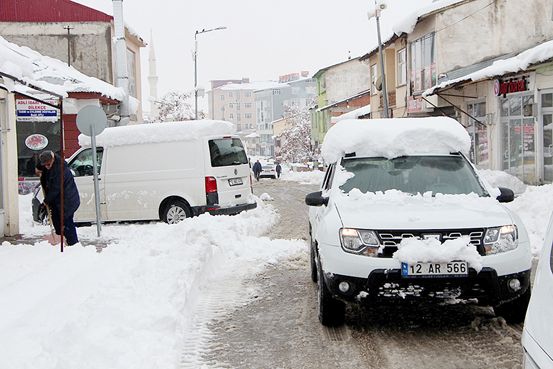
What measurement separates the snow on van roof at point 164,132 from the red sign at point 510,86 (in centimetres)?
923

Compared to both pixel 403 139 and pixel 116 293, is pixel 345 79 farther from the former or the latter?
pixel 116 293

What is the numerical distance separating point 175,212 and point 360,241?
29.1 ft

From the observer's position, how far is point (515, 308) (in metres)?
5.77

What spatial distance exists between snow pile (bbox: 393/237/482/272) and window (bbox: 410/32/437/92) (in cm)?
2281

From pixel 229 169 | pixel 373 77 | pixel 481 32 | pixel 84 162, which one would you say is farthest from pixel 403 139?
pixel 373 77

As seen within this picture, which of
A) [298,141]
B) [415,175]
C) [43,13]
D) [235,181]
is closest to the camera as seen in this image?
[415,175]

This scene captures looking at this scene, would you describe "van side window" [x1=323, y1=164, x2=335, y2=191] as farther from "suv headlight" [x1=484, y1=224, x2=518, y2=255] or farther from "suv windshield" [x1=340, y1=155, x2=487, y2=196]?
"suv headlight" [x1=484, y1=224, x2=518, y2=255]

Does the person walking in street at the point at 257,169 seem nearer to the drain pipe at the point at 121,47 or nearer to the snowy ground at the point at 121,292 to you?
the drain pipe at the point at 121,47

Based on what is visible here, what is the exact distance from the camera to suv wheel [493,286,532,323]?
5.68m

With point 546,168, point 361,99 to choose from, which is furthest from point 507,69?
point 361,99

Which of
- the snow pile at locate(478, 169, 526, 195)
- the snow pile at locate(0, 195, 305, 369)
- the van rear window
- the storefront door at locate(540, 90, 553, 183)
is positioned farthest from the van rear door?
the storefront door at locate(540, 90, 553, 183)

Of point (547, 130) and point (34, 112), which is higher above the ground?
point (34, 112)

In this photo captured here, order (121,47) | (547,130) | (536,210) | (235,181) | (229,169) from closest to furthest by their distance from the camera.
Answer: (536,210) < (229,169) < (235,181) < (547,130) < (121,47)

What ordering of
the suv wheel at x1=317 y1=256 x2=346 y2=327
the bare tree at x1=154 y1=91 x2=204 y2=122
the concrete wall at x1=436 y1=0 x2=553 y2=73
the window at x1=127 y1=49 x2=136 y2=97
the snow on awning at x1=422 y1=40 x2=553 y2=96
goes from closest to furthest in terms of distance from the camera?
the suv wheel at x1=317 y1=256 x2=346 y2=327 → the snow on awning at x1=422 y1=40 x2=553 y2=96 → the concrete wall at x1=436 y1=0 x2=553 y2=73 → the window at x1=127 y1=49 x2=136 y2=97 → the bare tree at x1=154 y1=91 x2=204 y2=122
